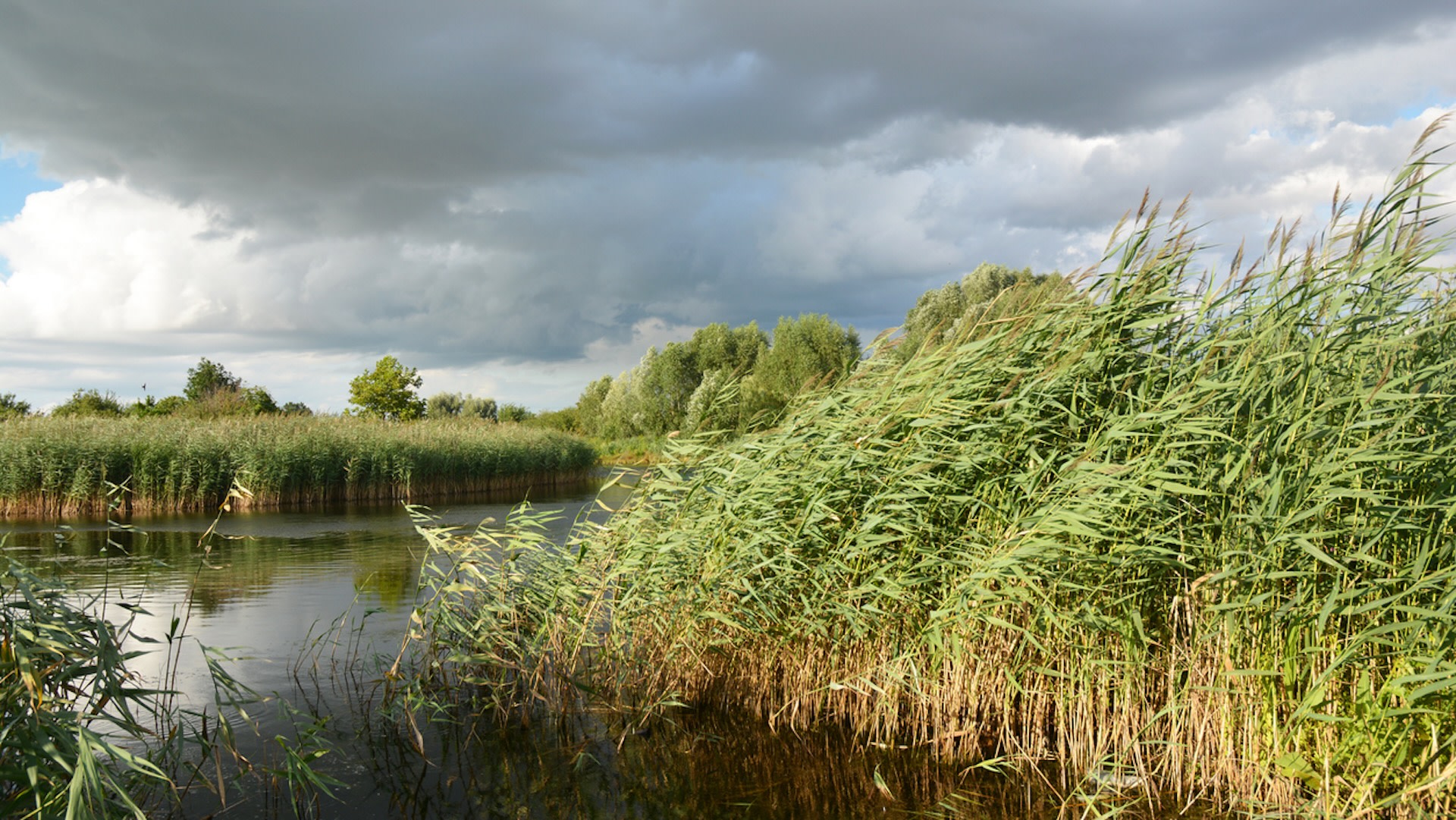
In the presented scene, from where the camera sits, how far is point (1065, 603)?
205 inches

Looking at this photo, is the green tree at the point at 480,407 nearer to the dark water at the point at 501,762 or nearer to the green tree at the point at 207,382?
the green tree at the point at 207,382

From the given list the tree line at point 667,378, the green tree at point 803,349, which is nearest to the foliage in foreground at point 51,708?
the tree line at point 667,378

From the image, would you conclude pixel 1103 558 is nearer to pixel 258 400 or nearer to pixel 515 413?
pixel 258 400

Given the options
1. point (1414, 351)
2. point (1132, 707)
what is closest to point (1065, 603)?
point (1132, 707)

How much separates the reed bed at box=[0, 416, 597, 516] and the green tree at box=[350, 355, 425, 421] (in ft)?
68.0

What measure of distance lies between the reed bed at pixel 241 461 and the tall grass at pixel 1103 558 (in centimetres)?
1455

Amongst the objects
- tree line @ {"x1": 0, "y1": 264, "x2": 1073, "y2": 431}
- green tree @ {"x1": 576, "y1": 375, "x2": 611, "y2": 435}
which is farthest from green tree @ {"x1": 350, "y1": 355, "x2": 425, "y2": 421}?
green tree @ {"x1": 576, "y1": 375, "x2": 611, "y2": 435}

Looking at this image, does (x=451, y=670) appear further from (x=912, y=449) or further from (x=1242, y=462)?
(x=1242, y=462)

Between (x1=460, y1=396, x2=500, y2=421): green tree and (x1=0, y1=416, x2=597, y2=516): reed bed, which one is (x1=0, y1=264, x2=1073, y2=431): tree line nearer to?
(x1=0, y1=416, x2=597, y2=516): reed bed

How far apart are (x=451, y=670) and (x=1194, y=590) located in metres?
5.65

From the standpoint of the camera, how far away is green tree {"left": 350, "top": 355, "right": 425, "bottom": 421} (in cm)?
5041

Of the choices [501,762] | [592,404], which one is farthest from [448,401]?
[501,762]

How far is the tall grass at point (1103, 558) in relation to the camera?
4254 mm

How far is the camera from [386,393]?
167ft
